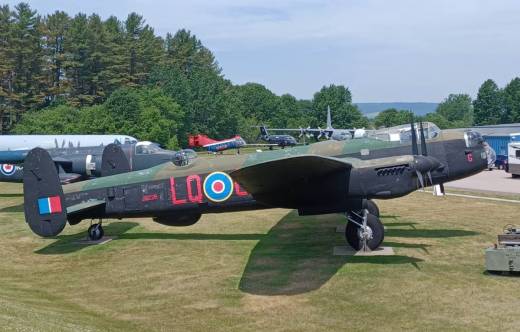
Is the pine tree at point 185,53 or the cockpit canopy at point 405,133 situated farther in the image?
the pine tree at point 185,53

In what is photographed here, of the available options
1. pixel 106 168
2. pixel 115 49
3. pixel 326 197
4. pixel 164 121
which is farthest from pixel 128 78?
pixel 326 197

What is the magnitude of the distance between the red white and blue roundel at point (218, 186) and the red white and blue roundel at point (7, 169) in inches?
677

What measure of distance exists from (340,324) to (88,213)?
9953mm

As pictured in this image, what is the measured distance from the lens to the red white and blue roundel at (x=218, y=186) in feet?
51.4

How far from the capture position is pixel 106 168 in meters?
18.7

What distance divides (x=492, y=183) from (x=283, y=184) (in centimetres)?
2345

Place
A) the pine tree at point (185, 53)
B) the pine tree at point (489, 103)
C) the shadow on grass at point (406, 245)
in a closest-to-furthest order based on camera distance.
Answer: the shadow on grass at point (406, 245) → the pine tree at point (185, 53) → the pine tree at point (489, 103)

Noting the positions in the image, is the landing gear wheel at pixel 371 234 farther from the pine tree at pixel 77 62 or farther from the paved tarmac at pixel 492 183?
the pine tree at pixel 77 62

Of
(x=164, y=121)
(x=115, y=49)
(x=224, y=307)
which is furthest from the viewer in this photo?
(x=115, y=49)

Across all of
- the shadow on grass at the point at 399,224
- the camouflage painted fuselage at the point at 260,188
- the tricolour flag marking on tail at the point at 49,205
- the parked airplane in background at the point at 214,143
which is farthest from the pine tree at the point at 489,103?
the tricolour flag marking on tail at the point at 49,205

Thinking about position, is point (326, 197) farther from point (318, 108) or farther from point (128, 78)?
point (318, 108)

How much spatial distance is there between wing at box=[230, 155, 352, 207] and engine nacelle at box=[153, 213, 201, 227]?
309 cm

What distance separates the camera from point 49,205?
15383 millimetres

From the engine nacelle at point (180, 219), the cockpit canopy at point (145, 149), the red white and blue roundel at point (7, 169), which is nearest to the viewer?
the engine nacelle at point (180, 219)
